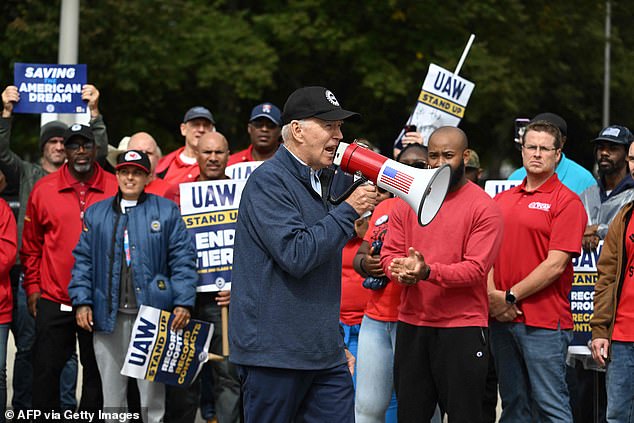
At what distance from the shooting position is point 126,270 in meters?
7.77

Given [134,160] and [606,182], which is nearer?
[134,160]

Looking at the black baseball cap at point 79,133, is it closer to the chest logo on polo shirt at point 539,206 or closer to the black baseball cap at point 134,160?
the black baseball cap at point 134,160

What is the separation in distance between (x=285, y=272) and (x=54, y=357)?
346 centimetres

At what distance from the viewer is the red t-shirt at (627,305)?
6.41 metres

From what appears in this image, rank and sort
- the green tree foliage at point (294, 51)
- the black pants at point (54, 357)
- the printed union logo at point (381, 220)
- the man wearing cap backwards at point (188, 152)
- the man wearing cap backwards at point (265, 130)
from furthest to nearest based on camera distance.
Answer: the green tree foliage at point (294, 51), the man wearing cap backwards at point (188, 152), the man wearing cap backwards at point (265, 130), the black pants at point (54, 357), the printed union logo at point (381, 220)

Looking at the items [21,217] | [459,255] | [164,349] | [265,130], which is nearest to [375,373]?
[459,255]

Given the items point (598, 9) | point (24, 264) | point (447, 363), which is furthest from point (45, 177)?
point (598, 9)

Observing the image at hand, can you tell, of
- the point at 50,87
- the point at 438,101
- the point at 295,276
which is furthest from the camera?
the point at 438,101

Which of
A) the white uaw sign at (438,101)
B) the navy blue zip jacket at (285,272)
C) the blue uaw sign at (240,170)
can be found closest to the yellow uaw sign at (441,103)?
the white uaw sign at (438,101)

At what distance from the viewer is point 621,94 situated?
2798cm

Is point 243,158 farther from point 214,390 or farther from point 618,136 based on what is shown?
point 618,136

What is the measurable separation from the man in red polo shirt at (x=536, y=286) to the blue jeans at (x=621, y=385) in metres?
0.38

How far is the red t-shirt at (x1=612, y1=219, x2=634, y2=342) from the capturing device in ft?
21.0

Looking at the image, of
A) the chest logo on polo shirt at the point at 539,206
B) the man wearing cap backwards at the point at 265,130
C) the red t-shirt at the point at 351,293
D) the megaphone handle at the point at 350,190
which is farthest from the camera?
the man wearing cap backwards at the point at 265,130
